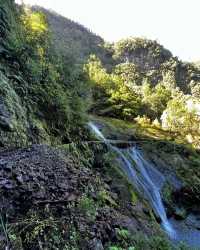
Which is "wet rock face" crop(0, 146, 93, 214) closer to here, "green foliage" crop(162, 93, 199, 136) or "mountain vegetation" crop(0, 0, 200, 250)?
"mountain vegetation" crop(0, 0, 200, 250)

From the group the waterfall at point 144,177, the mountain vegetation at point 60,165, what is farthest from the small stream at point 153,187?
the mountain vegetation at point 60,165

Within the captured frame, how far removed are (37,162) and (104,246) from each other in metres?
2.14

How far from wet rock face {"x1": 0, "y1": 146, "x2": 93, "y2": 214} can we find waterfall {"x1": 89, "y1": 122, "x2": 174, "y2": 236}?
264 inches

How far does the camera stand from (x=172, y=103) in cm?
3547

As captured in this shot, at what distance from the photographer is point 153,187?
15508 millimetres

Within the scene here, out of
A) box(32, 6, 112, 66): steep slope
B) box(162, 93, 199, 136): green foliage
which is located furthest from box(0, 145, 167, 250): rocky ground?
box(32, 6, 112, 66): steep slope

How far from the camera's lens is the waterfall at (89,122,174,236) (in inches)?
541

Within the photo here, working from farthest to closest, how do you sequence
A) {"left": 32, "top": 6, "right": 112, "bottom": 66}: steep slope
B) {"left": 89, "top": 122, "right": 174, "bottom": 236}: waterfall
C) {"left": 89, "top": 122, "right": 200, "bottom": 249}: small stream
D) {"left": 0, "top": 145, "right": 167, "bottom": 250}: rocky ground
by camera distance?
{"left": 32, "top": 6, "right": 112, "bottom": 66}: steep slope < {"left": 89, "top": 122, "right": 174, "bottom": 236}: waterfall < {"left": 89, "top": 122, "right": 200, "bottom": 249}: small stream < {"left": 0, "top": 145, "right": 167, "bottom": 250}: rocky ground

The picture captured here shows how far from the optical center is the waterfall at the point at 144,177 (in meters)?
13.7

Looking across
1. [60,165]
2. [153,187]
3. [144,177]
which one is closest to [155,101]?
[144,177]

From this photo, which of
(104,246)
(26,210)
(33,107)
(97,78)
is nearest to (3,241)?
(26,210)

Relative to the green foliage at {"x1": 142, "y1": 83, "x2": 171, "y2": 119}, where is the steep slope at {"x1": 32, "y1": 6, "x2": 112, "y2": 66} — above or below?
above

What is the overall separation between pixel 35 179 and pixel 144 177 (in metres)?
10.5

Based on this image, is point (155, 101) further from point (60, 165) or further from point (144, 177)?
point (60, 165)
